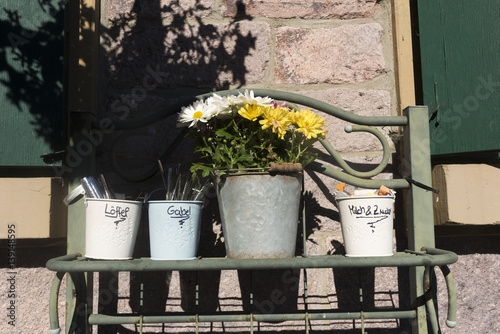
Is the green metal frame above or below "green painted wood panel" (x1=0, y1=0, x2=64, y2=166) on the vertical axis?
below

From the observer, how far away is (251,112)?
965 mm

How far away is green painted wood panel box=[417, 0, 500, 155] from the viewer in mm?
1078

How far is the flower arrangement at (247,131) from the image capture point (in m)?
0.97

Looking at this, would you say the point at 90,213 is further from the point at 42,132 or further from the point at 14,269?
the point at 14,269

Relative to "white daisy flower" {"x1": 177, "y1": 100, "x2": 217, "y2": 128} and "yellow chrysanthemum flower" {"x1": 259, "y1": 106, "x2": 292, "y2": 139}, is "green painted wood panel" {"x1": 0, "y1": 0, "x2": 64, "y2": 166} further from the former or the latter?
"yellow chrysanthemum flower" {"x1": 259, "y1": 106, "x2": 292, "y2": 139}

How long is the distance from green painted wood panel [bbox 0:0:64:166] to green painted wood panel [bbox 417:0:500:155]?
0.88 meters

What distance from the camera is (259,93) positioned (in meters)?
1.14

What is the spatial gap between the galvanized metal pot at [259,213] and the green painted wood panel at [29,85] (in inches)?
17.0

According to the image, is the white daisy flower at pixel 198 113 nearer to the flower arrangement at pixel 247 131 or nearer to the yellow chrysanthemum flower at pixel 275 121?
the flower arrangement at pixel 247 131

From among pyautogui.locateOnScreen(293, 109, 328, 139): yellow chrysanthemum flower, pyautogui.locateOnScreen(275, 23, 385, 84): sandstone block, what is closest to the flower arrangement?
pyautogui.locateOnScreen(293, 109, 328, 139): yellow chrysanthemum flower

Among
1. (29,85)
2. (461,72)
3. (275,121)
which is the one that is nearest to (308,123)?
(275,121)

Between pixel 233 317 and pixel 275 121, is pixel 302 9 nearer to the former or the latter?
pixel 275 121

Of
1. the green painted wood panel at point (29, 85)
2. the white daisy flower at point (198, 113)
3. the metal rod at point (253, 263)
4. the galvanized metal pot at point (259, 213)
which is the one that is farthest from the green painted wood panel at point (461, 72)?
the green painted wood panel at point (29, 85)

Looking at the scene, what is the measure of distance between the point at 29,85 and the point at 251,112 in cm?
52
